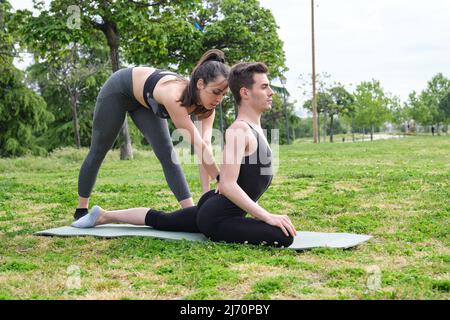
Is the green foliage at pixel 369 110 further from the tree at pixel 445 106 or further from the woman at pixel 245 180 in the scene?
the woman at pixel 245 180

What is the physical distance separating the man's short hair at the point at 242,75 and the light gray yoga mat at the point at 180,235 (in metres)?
1.25

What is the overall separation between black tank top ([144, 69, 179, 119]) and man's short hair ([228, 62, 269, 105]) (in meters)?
0.74

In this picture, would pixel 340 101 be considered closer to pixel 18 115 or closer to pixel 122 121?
pixel 18 115

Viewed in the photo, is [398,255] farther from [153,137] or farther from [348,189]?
[348,189]

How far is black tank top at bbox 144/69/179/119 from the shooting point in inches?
201

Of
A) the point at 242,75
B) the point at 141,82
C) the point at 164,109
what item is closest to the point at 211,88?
the point at 242,75

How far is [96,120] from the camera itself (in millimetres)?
5684

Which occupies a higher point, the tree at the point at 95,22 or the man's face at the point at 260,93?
the tree at the point at 95,22

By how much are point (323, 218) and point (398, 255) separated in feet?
6.27

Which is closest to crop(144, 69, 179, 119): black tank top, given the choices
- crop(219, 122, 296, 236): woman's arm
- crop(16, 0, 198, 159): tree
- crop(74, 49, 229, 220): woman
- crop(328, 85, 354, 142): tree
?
crop(74, 49, 229, 220): woman

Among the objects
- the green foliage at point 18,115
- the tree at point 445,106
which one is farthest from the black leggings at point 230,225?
the tree at point 445,106

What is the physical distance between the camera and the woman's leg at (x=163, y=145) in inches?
221
